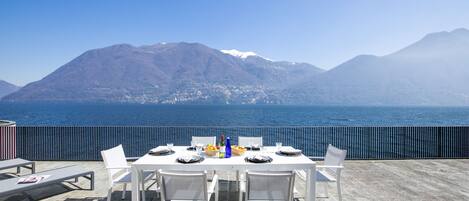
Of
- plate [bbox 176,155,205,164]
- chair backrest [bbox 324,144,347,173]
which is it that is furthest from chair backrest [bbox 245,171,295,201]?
chair backrest [bbox 324,144,347,173]

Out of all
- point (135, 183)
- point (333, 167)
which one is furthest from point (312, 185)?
point (135, 183)

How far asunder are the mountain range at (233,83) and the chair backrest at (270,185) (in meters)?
120

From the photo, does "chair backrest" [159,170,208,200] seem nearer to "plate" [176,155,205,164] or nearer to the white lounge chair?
"plate" [176,155,205,164]

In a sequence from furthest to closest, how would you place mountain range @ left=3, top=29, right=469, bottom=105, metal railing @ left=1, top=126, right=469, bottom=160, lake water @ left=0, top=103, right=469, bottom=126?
mountain range @ left=3, top=29, right=469, bottom=105 → lake water @ left=0, top=103, right=469, bottom=126 → metal railing @ left=1, top=126, right=469, bottom=160

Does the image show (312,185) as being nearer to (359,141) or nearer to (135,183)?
(135,183)

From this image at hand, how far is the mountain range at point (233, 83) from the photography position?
121 meters

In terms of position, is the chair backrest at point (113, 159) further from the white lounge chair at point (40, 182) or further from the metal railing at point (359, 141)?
the metal railing at point (359, 141)

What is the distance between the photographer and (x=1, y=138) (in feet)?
19.7

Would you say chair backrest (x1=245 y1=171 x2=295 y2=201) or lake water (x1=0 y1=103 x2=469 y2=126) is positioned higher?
chair backrest (x1=245 y1=171 x2=295 y2=201)

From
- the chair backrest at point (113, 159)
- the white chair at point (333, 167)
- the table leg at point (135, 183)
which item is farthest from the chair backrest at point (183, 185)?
the white chair at point (333, 167)

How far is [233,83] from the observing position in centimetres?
15625

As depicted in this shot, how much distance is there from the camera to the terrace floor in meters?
3.99

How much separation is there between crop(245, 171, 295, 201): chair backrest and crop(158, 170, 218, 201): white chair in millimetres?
452

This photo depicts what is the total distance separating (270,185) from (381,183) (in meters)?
3.04
